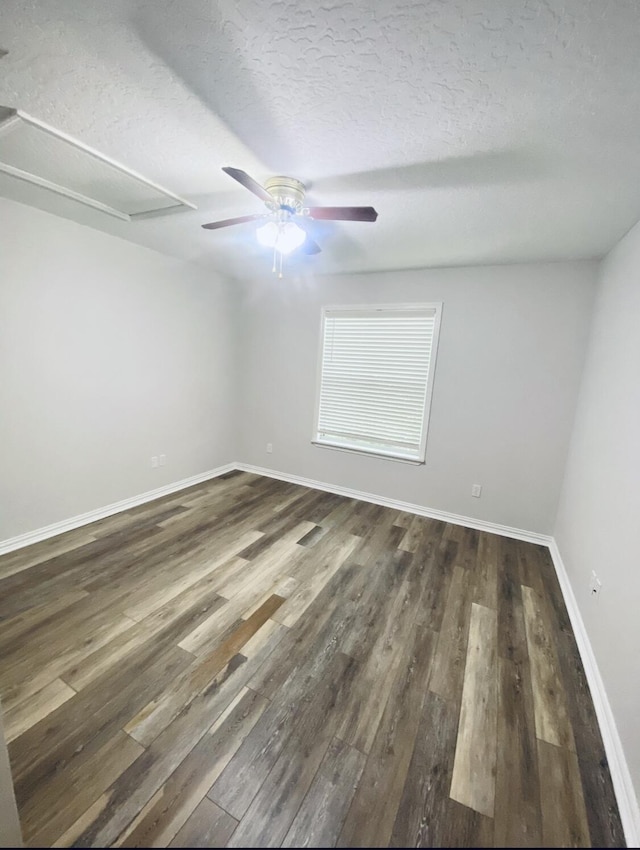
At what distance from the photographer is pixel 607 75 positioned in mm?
1002

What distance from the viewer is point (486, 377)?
2922 millimetres

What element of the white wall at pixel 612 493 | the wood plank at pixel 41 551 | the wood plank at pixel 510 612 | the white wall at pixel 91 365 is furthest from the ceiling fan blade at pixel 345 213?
the wood plank at pixel 41 551

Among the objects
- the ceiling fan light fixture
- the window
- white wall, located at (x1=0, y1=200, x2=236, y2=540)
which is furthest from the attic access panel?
the window

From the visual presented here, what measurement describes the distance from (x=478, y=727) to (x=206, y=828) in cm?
107

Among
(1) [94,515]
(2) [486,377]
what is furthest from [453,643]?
(1) [94,515]

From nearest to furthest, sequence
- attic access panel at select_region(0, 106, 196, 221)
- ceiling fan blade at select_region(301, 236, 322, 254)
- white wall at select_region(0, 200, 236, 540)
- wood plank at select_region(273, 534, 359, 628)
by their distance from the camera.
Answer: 1. attic access panel at select_region(0, 106, 196, 221)
2. wood plank at select_region(273, 534, 359, 628)
3. ceiling fan blade at select_region(301, 236, 322, 254)
4. white wall at select_region(0, 200, 236, 540)

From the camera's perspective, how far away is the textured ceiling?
911 millimetres

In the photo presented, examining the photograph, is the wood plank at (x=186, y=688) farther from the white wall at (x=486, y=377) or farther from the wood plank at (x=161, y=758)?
the white wall at (x=486, y=377)

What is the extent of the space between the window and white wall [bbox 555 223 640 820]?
1227 millimetres

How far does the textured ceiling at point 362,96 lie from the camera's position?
2.99ft

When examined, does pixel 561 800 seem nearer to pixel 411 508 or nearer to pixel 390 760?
pixel 390 760

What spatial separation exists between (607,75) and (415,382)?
92.9 inches

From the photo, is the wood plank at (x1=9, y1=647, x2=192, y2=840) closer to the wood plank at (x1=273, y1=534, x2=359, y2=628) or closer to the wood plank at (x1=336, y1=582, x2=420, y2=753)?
the wood plank at (x1=273, y1=534, x2=359, y2=628)

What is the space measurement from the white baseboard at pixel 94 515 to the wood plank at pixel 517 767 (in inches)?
124
